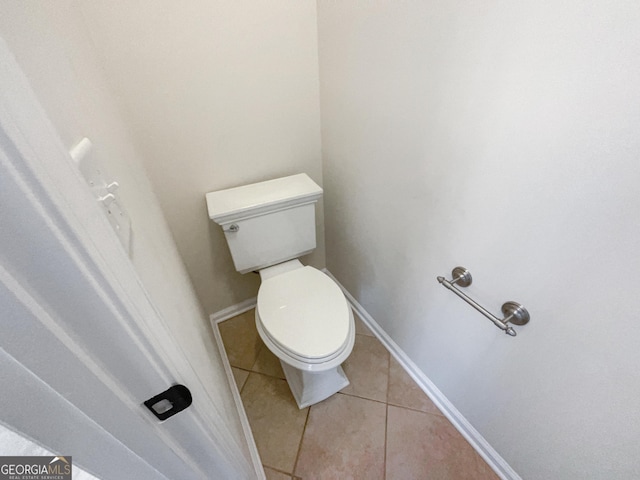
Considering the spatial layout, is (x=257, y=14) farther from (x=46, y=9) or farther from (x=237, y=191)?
(x=46, y=9)

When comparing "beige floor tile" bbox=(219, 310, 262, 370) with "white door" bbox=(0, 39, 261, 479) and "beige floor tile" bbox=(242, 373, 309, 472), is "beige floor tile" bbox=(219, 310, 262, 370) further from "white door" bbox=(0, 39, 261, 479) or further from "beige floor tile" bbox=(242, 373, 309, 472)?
"white door" bbox=(0, 39, 261, 479)

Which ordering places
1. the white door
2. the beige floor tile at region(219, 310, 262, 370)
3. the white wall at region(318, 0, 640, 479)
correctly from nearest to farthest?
the white door < the white wall at region(318, 0, 640, 479) < the beige floor tile at region(219, 310, 262, 370)

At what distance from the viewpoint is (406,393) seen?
1.28m

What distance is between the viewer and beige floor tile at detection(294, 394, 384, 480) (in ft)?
3.51

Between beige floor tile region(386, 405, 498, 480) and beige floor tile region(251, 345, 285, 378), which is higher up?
beige floor tile region(251, 345, 285, 378)

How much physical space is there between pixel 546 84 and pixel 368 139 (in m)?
0.59

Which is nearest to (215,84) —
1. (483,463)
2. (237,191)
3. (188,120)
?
(188,120)

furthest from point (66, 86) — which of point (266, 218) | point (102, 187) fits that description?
point (266, 218)

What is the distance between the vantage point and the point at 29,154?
0.65 ft

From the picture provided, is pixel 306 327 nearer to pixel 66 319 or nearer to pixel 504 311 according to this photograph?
pixel 504 311

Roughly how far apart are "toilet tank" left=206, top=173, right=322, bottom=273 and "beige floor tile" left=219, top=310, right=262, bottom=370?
1.52ft

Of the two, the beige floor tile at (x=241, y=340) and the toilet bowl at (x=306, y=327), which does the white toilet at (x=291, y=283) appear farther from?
the beige floor tile at (x=241, y=340)

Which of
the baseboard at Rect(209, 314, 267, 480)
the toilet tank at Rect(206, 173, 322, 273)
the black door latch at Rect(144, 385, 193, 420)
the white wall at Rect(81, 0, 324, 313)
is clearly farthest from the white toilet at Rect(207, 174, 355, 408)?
the black door latch at Rect(144, 385, 193, 420)

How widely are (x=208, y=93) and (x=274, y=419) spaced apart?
1370 millimetres
